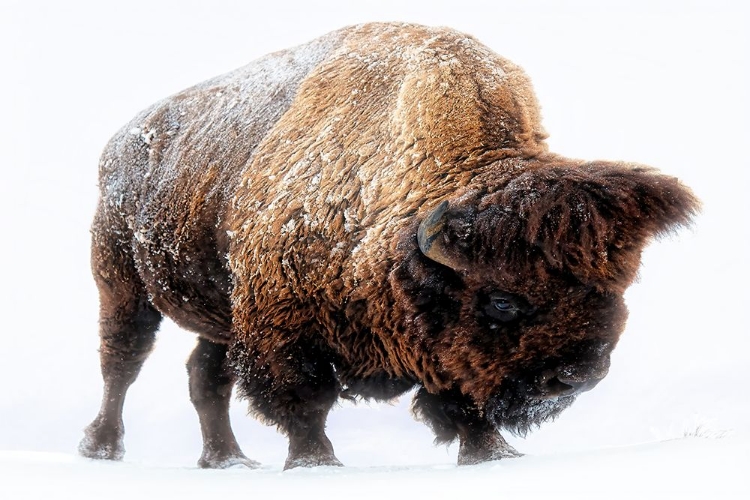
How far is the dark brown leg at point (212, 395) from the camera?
5.51 metres

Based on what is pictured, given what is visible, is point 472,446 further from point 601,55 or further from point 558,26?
point 558,26

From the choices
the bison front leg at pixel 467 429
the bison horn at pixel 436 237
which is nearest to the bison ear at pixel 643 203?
the bison horn at pixel 436 237

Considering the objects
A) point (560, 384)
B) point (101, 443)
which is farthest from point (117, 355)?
point (560, 384)

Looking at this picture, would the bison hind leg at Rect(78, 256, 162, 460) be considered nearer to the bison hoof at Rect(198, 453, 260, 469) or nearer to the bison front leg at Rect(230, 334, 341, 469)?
the bison hoof at Rect(198, 453, 260, 469)

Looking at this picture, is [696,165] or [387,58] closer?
[387,58]

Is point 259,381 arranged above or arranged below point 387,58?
below

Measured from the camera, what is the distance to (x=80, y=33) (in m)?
25.5

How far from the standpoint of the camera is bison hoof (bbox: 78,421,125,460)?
5.68 meters

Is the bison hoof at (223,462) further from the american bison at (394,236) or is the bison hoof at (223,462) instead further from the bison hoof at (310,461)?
the bison hoof at (310,461)

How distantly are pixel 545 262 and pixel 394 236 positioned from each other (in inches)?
25.9

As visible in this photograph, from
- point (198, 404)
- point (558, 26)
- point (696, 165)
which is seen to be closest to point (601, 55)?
point (558, 26)

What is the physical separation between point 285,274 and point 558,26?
18.6 m

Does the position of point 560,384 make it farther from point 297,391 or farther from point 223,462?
point 223,462

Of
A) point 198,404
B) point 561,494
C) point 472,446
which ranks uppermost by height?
point 561,494
